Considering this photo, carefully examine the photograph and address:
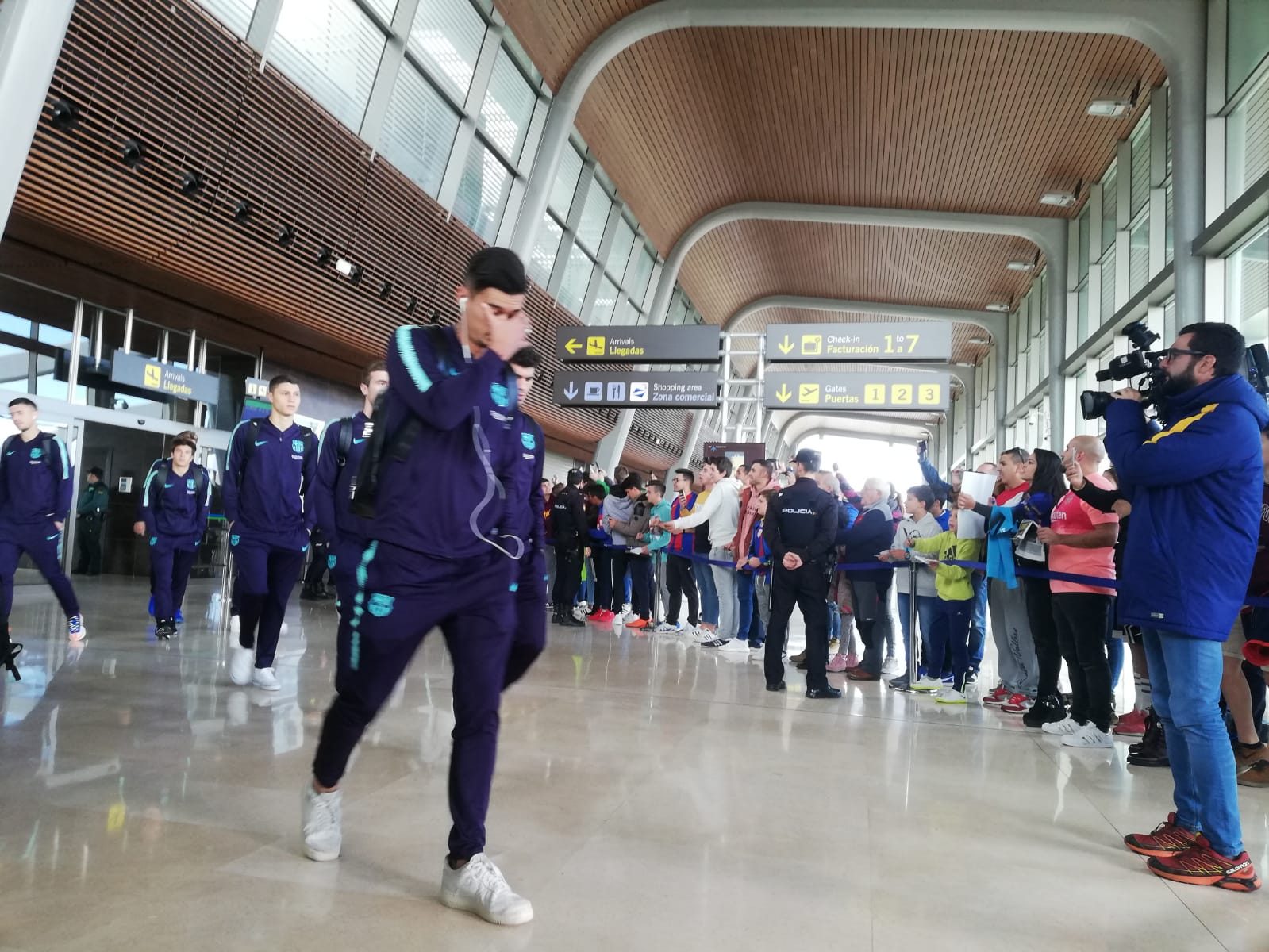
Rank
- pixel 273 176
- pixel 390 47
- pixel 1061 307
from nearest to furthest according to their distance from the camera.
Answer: pixel 273 176 < pixel 390 47 < pixel 1061 307

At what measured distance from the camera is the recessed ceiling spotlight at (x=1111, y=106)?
48.0ft

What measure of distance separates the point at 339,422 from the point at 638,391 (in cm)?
1011

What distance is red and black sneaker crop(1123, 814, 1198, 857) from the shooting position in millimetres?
3095

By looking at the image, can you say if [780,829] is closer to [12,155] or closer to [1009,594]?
[1009,594]

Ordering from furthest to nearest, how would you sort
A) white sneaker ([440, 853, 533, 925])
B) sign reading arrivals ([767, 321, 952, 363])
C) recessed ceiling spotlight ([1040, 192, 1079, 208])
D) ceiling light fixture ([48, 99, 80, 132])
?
recessed ceiling spotlight ([1040, 192, 1079, 208]) → sign reading arrivals ([767, 321, 952, 363]) → ceiling light fixture ([48, 99, 80, 132]) → white sneaker ([440, 853, 533, 925])

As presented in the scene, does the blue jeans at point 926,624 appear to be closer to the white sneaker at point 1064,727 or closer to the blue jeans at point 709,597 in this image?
the white sneaker at point 1064,727

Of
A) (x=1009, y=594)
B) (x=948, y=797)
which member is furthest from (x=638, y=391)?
(x=948, y=797)

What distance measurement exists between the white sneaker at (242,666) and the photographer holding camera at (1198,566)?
4.65 meters

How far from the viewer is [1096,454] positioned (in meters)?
5.04

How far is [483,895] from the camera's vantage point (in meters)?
2.33

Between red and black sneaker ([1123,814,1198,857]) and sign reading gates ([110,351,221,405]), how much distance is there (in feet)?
42.9

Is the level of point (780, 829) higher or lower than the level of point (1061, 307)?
lower

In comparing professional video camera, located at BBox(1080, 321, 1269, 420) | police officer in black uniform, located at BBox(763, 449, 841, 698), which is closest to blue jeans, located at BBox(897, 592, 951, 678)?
police officer in black uniform, located at BBox(763, 449, 841, 698)

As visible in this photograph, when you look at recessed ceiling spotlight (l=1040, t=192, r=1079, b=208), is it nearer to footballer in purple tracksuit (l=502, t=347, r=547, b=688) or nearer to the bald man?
the bald man
